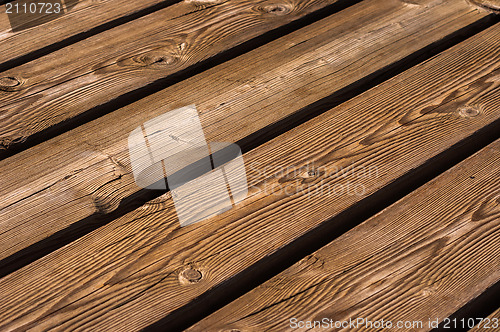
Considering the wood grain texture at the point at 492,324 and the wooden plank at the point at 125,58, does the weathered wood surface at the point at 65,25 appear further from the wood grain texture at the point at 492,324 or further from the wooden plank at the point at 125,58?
the wood grain texture at the point at 492,324

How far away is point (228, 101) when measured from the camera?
1.56m

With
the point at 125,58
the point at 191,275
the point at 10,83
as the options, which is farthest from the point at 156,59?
the point at 191,275

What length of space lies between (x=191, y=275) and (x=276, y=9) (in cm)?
112

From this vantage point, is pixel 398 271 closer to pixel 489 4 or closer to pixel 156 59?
pixel 156 59

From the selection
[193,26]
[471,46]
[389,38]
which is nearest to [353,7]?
[389,38]

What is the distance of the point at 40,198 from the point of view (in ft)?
4.35
